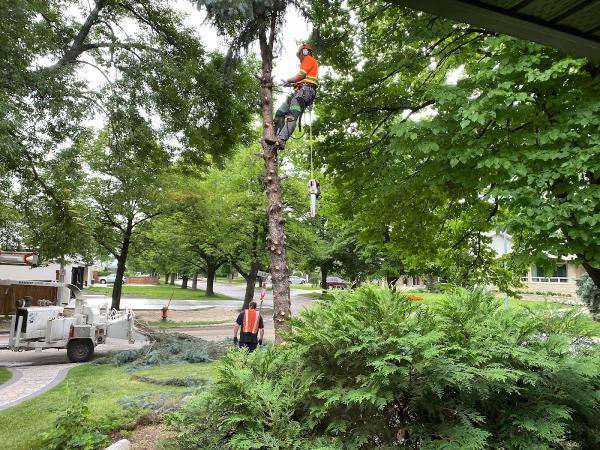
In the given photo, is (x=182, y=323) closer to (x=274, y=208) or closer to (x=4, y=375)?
(x=4, y=375)

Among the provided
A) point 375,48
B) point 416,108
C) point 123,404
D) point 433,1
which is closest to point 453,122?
point 416,108

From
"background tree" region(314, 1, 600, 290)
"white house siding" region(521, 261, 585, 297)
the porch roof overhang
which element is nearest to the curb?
"background tree" region(314, 1, 600, 290)

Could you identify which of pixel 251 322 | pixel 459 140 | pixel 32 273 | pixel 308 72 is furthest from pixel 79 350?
pixel 32 273

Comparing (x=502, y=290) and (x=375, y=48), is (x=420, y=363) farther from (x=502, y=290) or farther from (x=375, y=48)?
(x=502, y=290)

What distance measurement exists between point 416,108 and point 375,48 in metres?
1.65

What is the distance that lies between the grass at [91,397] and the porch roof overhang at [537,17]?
380 cm

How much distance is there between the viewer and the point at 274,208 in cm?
622

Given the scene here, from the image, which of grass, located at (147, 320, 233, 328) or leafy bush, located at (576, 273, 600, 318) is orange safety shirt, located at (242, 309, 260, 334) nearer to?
grass, located at (147, 320, 233, 328)

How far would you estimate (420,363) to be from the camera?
122 inches

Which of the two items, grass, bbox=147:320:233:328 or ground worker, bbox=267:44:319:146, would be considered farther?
grass, bbox=147:320:233:328

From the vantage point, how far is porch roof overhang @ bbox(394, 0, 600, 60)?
1.83 meters

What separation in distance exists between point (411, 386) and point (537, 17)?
244 centimetres

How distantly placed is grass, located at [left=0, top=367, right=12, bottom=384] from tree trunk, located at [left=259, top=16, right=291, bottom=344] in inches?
328

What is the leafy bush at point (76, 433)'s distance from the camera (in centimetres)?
469
